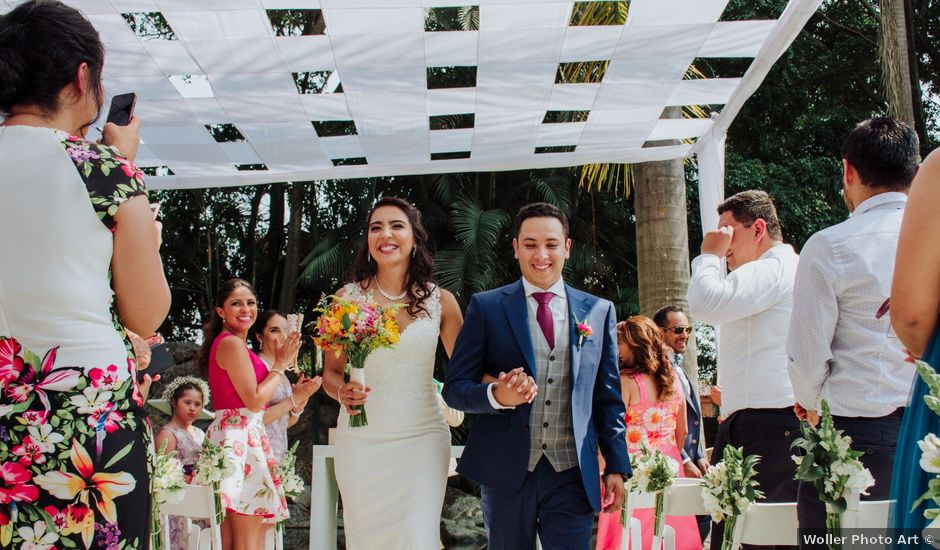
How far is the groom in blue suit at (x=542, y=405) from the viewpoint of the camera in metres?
4.12

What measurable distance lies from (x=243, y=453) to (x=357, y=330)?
5.82ft

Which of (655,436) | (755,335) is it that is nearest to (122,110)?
(755,335)

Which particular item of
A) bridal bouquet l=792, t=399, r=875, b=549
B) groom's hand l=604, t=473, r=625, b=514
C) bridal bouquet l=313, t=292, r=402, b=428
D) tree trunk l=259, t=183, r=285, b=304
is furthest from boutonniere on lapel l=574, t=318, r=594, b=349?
tree trunk l=259, t=183, r=285, b=304

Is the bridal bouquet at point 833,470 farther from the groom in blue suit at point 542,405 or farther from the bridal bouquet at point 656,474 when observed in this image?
the groom in blue suit at point 542,405

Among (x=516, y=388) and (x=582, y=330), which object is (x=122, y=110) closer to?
(x=516, y=388)

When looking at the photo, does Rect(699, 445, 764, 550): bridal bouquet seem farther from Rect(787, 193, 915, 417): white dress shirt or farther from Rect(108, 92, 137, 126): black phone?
Rect(108, 92, 137, 126): black phone

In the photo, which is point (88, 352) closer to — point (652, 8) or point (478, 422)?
point (478, 422)

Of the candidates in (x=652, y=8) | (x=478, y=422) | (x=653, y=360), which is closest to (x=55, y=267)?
(x=478, y=422)

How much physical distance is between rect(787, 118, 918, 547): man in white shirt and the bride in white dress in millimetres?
1921

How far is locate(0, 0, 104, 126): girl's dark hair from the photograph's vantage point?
262cm

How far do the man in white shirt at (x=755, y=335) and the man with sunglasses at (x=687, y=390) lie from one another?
1.57 meters

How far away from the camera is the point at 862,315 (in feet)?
11.7

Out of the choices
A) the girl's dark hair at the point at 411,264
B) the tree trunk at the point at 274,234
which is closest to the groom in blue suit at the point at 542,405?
the girl's dark hair at the point at 411,264

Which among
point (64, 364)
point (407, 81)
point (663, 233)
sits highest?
point (407, 81)
